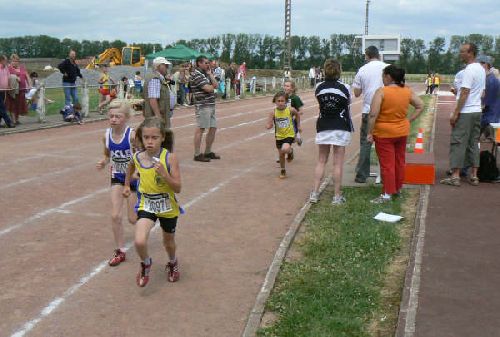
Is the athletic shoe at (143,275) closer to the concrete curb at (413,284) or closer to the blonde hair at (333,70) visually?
the concrete curb at (413,284)

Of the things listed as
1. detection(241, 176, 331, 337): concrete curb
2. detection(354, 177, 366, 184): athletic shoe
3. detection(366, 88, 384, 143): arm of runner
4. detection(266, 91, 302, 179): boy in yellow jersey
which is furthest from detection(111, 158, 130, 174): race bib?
detection(354, 177, 366, 184): athletic shoe

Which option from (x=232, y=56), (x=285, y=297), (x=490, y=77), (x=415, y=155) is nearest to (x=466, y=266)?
(x=285, y=297)

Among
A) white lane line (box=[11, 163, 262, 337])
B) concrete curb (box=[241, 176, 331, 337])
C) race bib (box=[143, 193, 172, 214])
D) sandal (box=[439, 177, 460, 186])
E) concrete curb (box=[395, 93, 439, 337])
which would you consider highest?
race bib (box=[143, 193, 172, 214])

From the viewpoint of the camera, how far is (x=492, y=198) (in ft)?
27.5

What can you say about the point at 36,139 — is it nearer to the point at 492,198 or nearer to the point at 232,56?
the point at 492,198

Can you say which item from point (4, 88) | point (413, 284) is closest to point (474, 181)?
point (413, 284)

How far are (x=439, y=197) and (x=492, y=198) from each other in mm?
758

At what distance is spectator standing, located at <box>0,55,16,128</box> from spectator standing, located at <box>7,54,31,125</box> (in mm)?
328

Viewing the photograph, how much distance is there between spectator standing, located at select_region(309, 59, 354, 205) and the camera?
25.9ft

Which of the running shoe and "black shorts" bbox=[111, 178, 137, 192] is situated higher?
"black shorts" bbox=[111, 178, 137, 192]

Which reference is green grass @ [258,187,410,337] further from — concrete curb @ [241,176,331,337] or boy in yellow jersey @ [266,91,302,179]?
boy in yellow jersey @ [266,91,302,179]

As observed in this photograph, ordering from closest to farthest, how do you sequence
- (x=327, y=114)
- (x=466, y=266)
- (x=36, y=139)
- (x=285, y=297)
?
(x=285, y=297) → (x=466, y=266) → (x=327, y=114) → (x=36, y=139)

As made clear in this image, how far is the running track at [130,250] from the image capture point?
4500 millimetres

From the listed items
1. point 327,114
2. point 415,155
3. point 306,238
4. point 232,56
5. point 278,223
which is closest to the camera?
point 306,238
